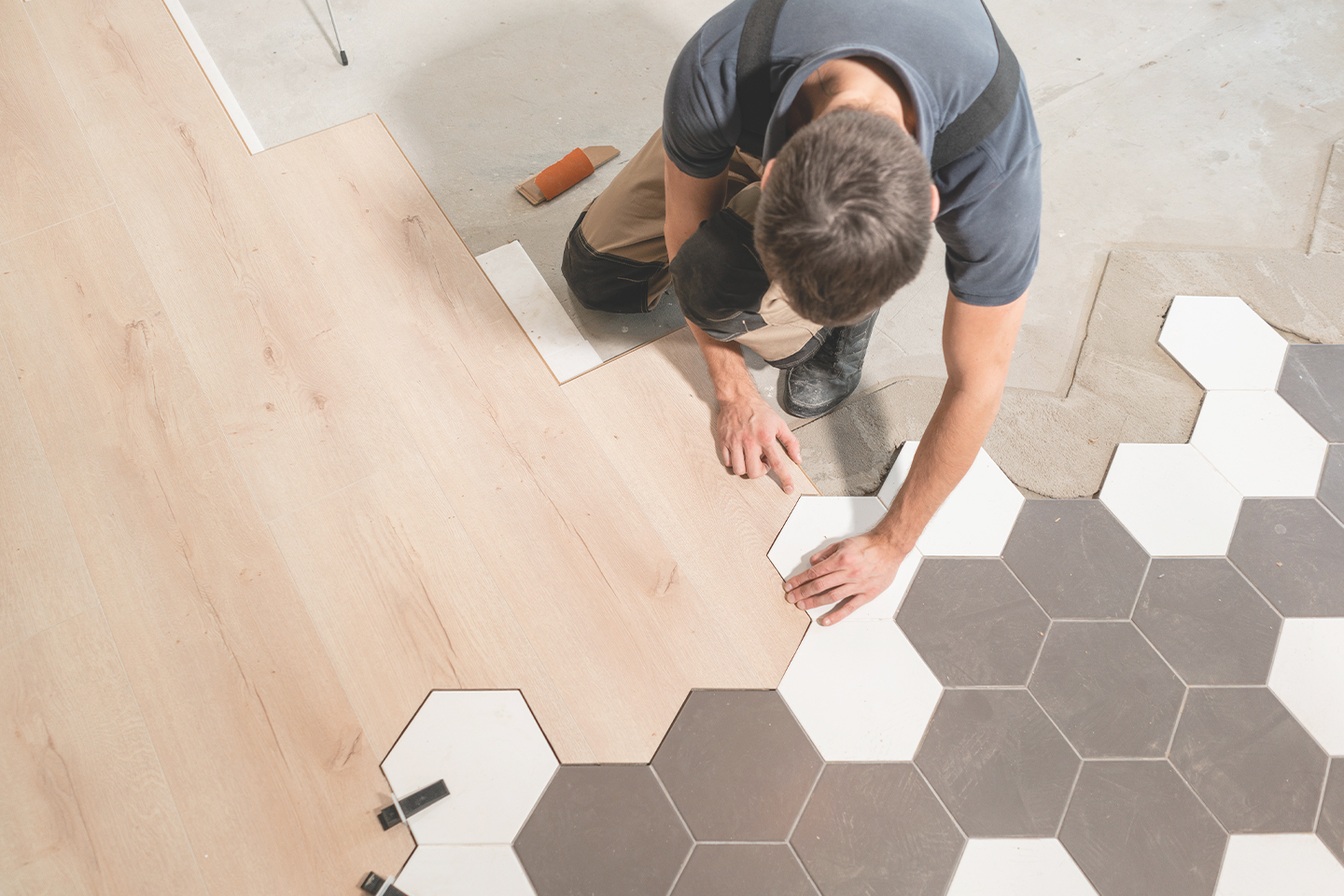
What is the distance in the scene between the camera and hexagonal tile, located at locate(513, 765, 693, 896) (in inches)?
45.1

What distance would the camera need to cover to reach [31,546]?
1333 mm

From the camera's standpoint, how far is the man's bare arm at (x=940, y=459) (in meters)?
1.05

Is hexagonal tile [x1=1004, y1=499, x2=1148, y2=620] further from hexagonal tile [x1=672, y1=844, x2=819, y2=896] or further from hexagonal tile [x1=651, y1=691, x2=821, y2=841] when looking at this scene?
hexagonal tile [x1=672, y1=844, x2=819, y2=896]

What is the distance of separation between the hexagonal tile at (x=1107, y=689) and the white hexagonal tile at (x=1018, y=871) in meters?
0.17

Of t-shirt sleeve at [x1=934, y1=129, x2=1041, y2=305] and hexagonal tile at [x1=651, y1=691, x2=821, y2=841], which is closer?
t-shirt sleeve at [x1=934, y1=129, x2=1041, y2=305]

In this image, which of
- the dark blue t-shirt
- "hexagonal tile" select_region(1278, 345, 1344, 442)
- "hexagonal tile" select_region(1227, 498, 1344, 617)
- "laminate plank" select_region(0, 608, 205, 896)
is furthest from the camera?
"hexagonal tile" select_region(1278, 345, 1344, 442)

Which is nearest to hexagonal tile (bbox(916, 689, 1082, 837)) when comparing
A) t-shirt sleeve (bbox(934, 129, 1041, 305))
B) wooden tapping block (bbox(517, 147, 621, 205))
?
t-shirt sleeve (bbox(934, 129, 1041, 305))

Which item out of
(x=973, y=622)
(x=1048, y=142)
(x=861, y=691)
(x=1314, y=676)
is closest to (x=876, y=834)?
(x=861, y=691)

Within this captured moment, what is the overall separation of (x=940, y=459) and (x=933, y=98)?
0.55m

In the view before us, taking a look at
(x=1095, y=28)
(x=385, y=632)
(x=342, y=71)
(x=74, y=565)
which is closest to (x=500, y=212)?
(x=342, y=71)

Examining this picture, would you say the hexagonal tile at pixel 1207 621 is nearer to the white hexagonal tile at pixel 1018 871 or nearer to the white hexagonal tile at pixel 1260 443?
the white hexagonal tile at pixel 1260 443

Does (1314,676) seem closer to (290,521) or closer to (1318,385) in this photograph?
(1318,385)

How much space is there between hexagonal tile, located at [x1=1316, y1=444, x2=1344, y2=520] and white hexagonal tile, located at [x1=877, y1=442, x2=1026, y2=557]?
57 centimetres

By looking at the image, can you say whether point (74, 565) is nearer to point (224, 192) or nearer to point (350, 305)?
point (350, 305)
